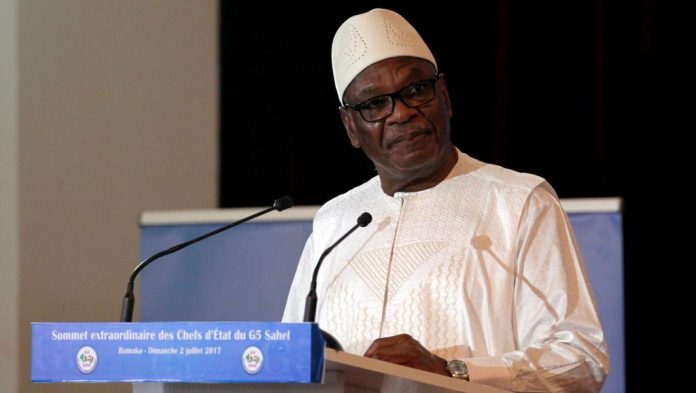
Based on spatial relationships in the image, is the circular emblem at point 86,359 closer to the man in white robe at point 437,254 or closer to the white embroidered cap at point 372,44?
the man in white robe at point 437,254

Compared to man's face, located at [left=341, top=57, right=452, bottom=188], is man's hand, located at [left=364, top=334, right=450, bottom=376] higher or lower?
lower

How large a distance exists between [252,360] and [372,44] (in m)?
1.37

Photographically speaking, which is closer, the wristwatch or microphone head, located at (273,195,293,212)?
the wristwatch

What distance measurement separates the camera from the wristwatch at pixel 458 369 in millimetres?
2684

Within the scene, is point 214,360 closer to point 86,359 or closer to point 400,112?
point 86,359

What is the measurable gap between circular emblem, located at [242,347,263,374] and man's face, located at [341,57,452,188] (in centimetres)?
114

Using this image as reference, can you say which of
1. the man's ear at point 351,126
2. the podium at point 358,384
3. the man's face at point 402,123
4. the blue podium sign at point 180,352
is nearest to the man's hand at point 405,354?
the podium at point 358,384

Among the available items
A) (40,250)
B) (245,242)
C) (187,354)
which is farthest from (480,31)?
(187,354)

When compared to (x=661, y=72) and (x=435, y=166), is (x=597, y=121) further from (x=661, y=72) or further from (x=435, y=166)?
(x=435, y=166)

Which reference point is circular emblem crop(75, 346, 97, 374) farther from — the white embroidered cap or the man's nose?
the white embroidered cap

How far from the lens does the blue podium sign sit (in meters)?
2.12

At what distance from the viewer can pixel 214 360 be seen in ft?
7.17

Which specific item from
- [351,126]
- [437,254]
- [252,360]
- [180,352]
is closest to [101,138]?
[351,126]

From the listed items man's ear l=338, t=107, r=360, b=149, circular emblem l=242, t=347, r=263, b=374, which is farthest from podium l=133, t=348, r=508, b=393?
man's ear l=338, t=107, r=360, b=149
